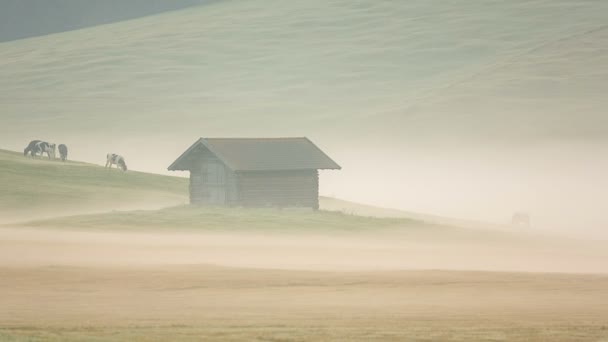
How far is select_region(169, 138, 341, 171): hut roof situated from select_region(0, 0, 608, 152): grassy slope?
73.3m

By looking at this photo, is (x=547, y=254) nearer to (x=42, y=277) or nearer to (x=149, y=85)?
(x=42, y=277)

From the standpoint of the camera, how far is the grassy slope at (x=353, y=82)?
156m

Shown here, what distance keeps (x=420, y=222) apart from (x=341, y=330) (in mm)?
45840

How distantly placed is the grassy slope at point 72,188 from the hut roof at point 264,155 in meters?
7.58

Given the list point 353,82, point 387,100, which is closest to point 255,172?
point 387,100

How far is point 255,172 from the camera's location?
2869 inches

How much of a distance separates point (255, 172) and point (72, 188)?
17022 millimetres

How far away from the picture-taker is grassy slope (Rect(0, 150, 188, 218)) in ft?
263

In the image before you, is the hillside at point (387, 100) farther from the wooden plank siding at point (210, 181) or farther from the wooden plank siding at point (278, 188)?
the wooden plank siding at point (210, 181)

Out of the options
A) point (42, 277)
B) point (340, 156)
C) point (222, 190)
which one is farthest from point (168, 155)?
point (42, 277)

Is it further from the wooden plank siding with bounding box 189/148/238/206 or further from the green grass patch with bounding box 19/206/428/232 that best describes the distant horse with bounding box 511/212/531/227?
the wooden plank siding with bounding box 189/148/238/206

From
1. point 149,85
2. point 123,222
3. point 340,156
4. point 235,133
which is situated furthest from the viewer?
point 149,85

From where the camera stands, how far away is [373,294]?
36.4m

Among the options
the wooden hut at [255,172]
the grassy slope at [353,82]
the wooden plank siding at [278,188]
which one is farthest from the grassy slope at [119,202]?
the grassy slope at [353,82]
